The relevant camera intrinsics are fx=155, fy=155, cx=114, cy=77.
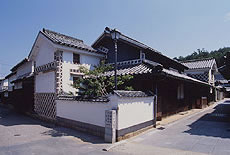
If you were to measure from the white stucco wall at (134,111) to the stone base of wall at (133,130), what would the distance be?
156 mm

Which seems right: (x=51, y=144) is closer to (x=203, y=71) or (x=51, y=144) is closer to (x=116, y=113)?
(x=116, y=113)

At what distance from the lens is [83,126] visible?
26.8 feet

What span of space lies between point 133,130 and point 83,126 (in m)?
2.68

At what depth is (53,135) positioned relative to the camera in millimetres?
7785

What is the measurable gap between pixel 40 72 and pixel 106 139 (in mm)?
8883

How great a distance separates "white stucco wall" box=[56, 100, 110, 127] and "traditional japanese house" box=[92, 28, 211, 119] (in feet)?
10.9

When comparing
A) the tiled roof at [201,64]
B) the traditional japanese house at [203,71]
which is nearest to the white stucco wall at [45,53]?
the traditional japanese house at [203,71]

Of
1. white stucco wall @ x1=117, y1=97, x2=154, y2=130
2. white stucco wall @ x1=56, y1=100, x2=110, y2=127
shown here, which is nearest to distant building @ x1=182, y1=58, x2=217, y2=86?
white stucco wall @ x1=117, y1=97, x2=154, y2=130

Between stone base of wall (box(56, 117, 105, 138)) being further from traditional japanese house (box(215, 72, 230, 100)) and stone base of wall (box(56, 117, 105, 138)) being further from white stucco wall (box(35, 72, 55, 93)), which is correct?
traditional japanese house (box(215, 72, 230, 100))

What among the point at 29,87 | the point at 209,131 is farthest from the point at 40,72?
the point at 209,131

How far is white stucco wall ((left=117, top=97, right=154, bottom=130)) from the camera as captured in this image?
6.61 metres

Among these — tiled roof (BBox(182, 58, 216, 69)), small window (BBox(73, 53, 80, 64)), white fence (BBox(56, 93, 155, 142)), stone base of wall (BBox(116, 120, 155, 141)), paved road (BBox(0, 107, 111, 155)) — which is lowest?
paved road (BBox(0, 107, 111, 155))

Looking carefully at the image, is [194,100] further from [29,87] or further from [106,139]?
[29,87]

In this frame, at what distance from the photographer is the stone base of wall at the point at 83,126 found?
724cm
